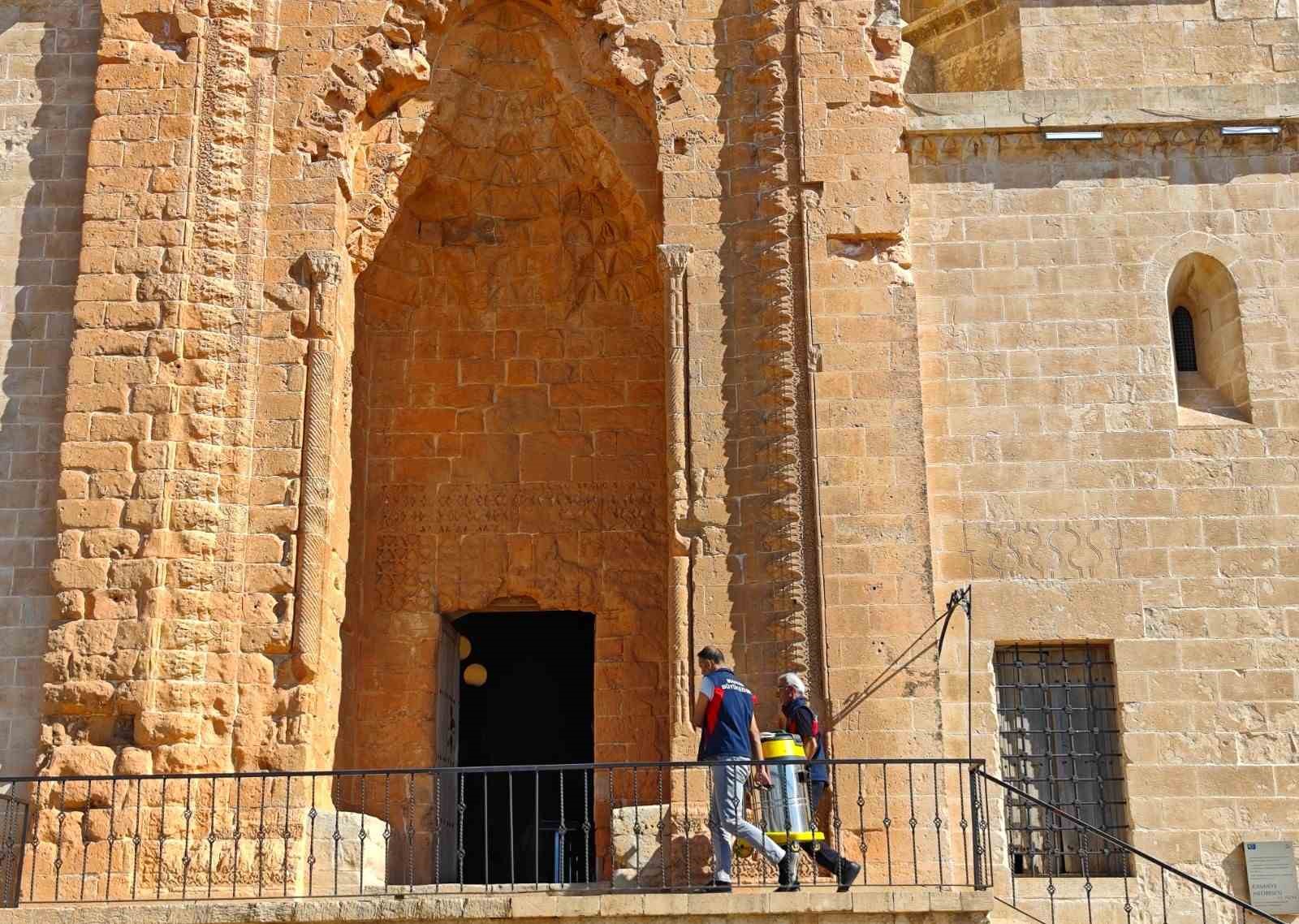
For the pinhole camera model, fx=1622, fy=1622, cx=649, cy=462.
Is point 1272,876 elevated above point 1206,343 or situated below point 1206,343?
below

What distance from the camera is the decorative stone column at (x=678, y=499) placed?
32.2 ft

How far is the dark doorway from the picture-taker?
41.1 feet

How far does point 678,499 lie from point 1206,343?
399 centimetres

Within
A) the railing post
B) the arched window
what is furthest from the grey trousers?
the arched window

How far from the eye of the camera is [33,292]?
423 inches

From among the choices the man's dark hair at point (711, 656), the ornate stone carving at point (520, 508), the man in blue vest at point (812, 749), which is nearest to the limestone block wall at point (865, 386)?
the man in blue vest at point (812, 749)

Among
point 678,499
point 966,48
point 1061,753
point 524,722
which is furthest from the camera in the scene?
point 966,48

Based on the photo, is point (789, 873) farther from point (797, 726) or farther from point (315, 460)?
point (315, 460)

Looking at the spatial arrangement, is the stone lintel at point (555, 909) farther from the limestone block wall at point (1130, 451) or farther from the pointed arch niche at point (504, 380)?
the pointed arch niche at point (504, 380)

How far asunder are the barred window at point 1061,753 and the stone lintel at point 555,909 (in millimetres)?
2166

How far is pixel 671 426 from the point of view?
34.0 feet

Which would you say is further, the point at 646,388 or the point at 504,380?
the point at 504,380

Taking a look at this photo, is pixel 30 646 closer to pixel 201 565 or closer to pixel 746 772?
pixel 201 565

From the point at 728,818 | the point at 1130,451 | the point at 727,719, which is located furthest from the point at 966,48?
the point at 728,818
